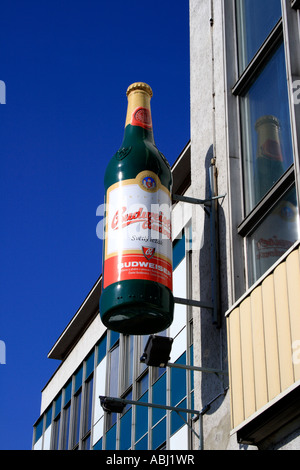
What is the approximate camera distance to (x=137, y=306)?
9570mm

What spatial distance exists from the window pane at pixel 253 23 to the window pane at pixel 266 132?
47 centimetres

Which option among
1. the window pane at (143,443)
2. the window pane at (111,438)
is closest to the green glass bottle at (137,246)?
the window pane at (143,443)

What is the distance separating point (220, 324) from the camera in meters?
10.1

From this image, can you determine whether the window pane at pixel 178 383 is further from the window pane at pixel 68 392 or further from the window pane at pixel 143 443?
the window pane at pixel 68 392

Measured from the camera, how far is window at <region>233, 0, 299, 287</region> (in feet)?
30.8

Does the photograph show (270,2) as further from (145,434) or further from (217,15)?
(145,434)

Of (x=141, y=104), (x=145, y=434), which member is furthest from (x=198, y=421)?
(x=145, y=434)

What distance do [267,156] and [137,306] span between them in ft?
7.69

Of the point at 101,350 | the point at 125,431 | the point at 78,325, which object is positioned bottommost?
the point at 125,431

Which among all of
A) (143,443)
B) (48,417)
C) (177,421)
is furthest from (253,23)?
(48,417)

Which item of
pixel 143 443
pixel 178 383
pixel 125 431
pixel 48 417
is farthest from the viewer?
pixel 48 417

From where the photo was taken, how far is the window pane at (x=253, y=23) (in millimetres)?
10516

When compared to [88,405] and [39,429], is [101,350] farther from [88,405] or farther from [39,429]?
[39,429]

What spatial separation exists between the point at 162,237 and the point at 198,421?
2.21 metres
